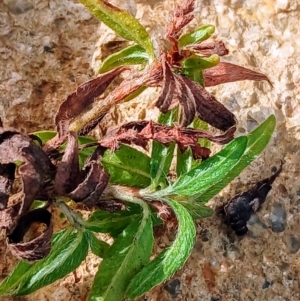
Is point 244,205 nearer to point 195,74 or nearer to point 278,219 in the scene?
point 278,219

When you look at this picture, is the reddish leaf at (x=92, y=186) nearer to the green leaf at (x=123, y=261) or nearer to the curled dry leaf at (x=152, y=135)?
the curled dry leaf at (x=152, y=135)

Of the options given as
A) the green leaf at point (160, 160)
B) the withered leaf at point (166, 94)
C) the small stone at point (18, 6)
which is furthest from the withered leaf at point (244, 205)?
the small stone at point (18, 6)

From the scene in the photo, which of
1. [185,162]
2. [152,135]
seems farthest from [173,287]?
[152,135]

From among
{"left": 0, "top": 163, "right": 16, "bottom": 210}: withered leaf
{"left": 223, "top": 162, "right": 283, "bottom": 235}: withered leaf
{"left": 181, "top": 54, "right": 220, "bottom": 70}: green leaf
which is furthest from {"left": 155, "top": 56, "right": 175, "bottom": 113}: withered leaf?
{"left": 223, "top": 162, "right": 283, "bottom": 235}: withered leaf

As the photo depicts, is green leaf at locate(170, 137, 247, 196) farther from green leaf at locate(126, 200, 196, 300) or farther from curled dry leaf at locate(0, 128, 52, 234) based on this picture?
curled dry leaf at locate(0, 128, 52, 234)

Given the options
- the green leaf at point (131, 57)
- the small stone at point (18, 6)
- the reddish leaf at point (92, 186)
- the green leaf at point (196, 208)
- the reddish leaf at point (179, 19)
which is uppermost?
the small stone at point (18, 6)

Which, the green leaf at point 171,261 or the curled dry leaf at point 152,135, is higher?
the curled dry leaf at point 152,135

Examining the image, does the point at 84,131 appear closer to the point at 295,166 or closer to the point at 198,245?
the point at 198,245

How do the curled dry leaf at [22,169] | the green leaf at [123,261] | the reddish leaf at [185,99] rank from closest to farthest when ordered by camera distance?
1. the curled dry leaf at [22,169]
2. the reddish leaf at [185,99]
3. the green leaf at [123,261]
